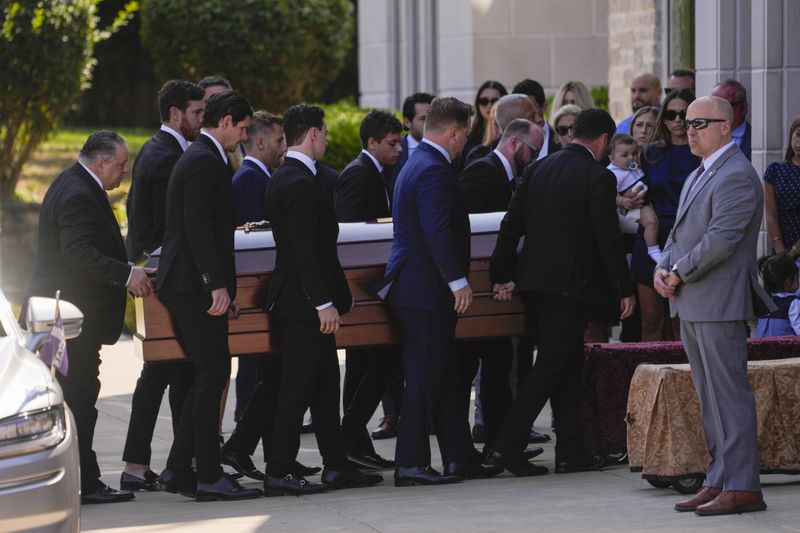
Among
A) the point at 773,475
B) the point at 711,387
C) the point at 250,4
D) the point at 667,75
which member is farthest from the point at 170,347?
the point at 250,4

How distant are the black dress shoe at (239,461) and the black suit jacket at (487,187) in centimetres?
193

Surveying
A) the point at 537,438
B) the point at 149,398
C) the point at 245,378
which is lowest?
the point at 537,438

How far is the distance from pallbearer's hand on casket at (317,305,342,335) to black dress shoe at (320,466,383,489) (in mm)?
817

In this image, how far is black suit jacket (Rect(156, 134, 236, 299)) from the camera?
7.73 m

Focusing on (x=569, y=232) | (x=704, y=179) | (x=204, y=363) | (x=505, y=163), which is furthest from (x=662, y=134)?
(x=204, y=363)

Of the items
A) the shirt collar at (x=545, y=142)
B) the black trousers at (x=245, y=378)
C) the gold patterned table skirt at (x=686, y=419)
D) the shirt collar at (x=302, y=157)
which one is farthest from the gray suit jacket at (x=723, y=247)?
the black trousers at (x=245, y=378)

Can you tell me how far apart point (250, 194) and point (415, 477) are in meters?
2.05

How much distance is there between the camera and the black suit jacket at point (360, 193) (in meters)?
9.40

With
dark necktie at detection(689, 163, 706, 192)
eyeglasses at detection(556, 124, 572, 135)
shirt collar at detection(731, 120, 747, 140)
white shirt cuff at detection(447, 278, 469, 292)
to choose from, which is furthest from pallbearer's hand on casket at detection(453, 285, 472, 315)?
shirt collar at detection(731, 120, 747, 140)

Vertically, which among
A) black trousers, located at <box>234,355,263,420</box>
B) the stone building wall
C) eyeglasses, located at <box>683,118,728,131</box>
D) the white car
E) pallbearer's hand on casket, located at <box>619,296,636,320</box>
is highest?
the stone building wall

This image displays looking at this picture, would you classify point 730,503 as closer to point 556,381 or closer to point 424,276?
point 556,381

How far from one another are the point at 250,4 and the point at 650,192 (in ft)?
50.1

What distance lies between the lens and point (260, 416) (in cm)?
857

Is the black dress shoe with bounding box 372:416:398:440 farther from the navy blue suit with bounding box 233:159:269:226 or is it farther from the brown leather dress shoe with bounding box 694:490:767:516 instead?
the brown leather dress shoe with bounding box 694:490:767:516
